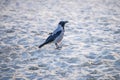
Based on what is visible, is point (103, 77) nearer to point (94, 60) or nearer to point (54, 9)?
point (94, 60)

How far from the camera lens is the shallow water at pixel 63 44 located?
6.94m

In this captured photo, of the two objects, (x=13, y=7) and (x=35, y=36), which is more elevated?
(x=13, y=7)

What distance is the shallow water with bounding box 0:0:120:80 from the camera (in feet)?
22.8

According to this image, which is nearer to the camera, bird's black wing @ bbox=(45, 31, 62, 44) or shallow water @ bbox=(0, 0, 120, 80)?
shallow water @ bbox=(0, 0, 120, 80)

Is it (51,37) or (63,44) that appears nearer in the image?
(51,37)

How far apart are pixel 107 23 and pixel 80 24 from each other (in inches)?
52.7

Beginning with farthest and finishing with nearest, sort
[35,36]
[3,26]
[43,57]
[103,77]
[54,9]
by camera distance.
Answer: [54,9]
[3,26]
[35,36]
[43,57]
[103,77]

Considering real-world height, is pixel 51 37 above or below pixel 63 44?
above

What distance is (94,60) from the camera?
7660mm

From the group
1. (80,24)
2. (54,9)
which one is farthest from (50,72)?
(54,9)

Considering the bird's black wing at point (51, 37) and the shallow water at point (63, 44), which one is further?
the bird's black wing at point (51, 37)

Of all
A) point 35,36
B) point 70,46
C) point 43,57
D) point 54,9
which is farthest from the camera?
point 54,9

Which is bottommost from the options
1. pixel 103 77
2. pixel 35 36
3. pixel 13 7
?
pixel 103 77

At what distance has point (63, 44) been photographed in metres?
9.34
